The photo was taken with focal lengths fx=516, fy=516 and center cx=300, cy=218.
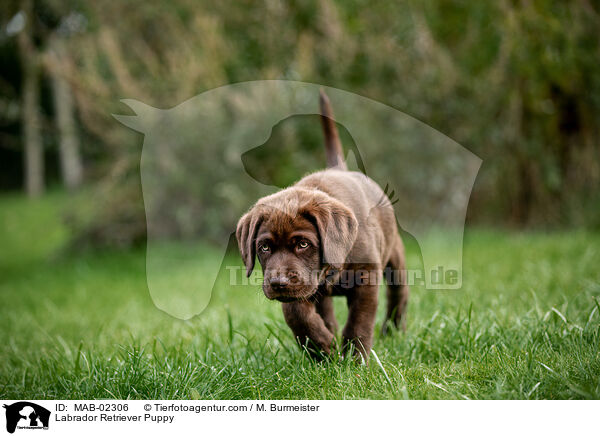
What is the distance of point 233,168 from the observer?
22.5ft

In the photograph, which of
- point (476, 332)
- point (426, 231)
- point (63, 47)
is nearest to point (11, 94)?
point (63, 47)

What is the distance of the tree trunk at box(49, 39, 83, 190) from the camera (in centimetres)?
880

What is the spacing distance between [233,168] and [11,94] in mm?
6167

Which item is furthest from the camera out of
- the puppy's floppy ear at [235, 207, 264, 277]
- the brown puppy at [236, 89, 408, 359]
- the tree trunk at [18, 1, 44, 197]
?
the tree trunk at [18, 1, 44, 197]

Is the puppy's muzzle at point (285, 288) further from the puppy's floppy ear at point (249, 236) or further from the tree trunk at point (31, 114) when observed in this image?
the tree trunk at point (31, 114)

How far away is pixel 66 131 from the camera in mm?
8633

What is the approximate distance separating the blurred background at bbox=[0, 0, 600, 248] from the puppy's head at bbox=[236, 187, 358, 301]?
3414mm

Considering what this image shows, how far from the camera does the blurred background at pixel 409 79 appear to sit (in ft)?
21.6

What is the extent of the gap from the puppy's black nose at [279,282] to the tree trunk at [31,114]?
325 inches
